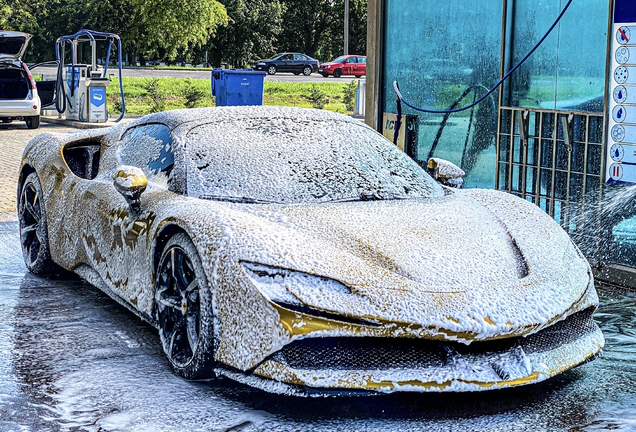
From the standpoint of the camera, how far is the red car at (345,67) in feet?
179

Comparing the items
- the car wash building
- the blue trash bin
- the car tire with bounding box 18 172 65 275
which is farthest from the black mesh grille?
the blue trash bin

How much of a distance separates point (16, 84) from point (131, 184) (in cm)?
1829

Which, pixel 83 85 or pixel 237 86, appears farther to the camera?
pixel 237 86

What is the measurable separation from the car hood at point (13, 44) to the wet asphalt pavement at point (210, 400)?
17.4 m

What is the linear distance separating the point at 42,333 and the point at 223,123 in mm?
1548

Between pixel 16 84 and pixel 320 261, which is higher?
pixel 16 84

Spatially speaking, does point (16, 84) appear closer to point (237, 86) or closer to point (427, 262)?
point (237, 86)

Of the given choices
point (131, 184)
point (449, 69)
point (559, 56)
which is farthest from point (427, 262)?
point (449, 69)

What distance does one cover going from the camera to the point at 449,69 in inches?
406

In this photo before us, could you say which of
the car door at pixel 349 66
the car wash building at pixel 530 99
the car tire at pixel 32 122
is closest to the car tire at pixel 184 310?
the car wash building at pixel 530 99

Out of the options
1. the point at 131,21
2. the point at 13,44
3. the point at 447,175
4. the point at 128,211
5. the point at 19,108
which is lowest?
the point at 19,108

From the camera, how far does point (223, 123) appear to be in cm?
565

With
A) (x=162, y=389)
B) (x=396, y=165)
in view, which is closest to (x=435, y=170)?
(x=396, y=165)

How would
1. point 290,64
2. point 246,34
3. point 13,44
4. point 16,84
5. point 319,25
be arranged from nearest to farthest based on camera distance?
point 13,44 < point 16,84 < point 290,64 < point 246,34 < point 319,25
